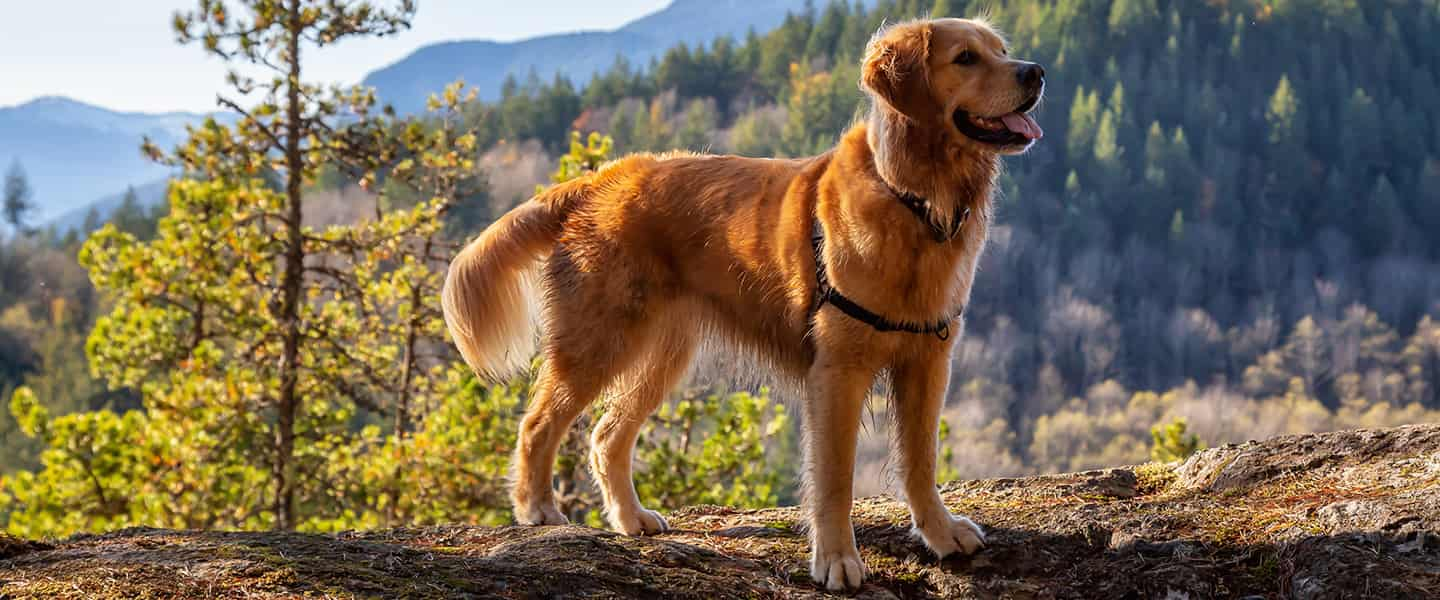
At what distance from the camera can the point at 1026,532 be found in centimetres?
419

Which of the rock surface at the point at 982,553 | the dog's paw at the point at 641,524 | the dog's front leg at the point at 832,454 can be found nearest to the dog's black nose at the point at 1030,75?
the dog's front leg at the point at 832,454

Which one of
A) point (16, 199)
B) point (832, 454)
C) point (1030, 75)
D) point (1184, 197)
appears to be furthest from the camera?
point (16, 199)

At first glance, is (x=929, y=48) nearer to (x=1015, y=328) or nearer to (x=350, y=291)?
(x=350, y=291)

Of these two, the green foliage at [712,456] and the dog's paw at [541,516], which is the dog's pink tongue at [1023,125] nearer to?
the dog's paw at [541,516]

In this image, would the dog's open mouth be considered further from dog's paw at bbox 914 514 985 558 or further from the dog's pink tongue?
dog's paw at bbox 914 514 985 558

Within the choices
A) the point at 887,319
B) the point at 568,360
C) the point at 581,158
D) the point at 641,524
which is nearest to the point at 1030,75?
the point at 887,319

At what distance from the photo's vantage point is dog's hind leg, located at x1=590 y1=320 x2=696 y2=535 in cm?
491

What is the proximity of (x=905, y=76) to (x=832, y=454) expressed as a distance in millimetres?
1298

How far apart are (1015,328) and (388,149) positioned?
2955 inches

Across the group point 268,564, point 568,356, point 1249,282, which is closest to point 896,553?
point 568,356

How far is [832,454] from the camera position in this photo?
4004mm

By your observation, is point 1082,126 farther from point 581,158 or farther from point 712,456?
point 581,158

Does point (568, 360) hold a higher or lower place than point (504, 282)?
lower

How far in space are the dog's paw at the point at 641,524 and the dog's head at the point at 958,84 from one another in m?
1.99
